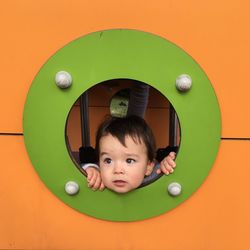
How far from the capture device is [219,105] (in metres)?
0.67

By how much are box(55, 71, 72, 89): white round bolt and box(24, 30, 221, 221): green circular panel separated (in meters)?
0.01

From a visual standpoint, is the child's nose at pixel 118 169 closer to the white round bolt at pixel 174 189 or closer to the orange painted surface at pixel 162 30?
the white round bolt at pixel 174 189

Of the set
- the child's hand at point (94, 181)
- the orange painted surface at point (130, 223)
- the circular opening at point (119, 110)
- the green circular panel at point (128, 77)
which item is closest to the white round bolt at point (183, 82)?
the green circular panel at point (128, 77)

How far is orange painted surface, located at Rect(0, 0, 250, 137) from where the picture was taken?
25.3 inches

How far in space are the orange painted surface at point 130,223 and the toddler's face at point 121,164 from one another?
0.30 feet

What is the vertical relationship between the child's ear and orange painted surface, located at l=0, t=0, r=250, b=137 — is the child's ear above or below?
below

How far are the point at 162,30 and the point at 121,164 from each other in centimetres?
27

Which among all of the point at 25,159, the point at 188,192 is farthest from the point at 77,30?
the point at 188,192

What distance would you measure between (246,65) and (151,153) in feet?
0.92

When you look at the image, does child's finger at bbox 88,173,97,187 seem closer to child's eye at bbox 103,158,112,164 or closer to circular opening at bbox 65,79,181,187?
child's eye at bbox 103,158,112,164

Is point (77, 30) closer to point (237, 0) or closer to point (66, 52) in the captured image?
point (66, 52)

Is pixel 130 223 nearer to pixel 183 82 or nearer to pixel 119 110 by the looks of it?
pixel 183 82

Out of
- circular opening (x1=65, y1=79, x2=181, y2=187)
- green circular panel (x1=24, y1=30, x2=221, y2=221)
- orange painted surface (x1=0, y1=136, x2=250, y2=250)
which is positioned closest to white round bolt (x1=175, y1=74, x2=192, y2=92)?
green circular panel (x1=24, y1=30, x2=221, y2=221)

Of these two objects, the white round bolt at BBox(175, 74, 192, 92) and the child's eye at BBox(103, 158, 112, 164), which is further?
the child's eye at BBox(103, 158, 112, 164)
